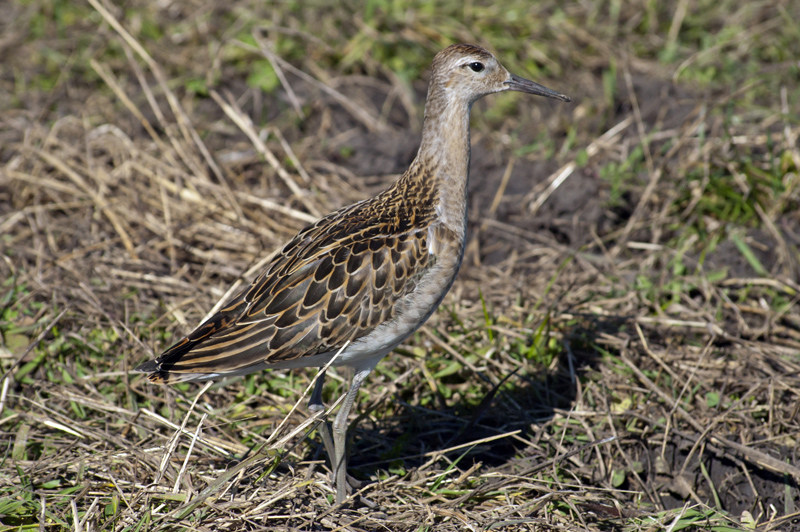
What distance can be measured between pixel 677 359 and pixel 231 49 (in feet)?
17.6

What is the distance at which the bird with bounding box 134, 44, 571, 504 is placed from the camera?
12.8 ft

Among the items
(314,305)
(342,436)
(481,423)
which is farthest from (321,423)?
(481,423)

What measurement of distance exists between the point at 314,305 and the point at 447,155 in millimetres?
1171

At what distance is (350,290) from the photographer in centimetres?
397

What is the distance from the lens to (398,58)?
26.0 feet

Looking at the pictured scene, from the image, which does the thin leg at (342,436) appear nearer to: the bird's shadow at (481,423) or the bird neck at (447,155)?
the bird's shadow at (481,423)

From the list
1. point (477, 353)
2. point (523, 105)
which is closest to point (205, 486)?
point (477, 353)

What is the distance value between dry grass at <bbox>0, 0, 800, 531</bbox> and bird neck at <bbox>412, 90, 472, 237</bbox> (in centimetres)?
93

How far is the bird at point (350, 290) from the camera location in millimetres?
3914

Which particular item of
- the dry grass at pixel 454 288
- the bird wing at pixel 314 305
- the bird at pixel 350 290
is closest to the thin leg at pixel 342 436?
the bird at pixel 350 290

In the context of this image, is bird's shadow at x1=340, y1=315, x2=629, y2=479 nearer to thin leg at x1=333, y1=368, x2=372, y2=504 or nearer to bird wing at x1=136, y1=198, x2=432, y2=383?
thin leg at x1=333, y1=368, x2=372, y2=504

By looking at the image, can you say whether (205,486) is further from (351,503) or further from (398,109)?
(398,109)

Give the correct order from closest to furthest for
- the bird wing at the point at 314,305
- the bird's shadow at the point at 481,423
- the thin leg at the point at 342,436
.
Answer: the bird wing at the point at 314,305 → the thin leg at the point at 342,436 → the bird's shadow at the point at 481,423

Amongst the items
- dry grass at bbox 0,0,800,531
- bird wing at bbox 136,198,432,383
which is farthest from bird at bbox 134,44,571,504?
dry grass at bbox 0,0,800,531
